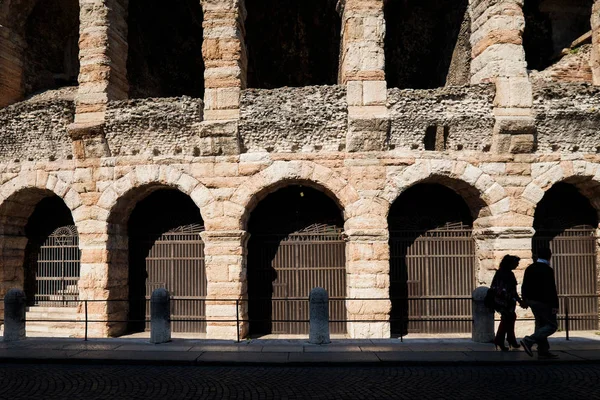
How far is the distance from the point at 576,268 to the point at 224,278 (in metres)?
7.75

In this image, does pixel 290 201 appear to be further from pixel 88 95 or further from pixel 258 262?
pixel 88 95

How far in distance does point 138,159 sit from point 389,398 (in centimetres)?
713

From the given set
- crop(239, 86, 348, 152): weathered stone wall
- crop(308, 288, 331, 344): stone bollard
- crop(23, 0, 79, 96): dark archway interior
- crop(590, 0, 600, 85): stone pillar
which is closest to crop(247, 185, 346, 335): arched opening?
crop(239, 86, 348, 152): weathered stone wall

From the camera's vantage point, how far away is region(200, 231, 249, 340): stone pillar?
8.95m

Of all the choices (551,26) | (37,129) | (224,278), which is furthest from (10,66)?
(551,26)

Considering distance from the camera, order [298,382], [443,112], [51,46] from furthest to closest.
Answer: [51,46]
[443,112]
[298,382]

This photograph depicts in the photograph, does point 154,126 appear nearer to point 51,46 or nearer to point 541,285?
point 51,46

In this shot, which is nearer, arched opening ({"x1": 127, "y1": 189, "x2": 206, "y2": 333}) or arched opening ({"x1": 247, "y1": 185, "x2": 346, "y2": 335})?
arched opening ({"x1": 247, "y1": 185, "x2": 346, "y2": 335})

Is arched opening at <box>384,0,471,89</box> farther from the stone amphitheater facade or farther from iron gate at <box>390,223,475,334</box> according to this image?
iron gate at <box>390,223,475,334</box>

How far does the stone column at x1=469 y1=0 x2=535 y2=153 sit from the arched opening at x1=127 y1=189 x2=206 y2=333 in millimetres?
6896

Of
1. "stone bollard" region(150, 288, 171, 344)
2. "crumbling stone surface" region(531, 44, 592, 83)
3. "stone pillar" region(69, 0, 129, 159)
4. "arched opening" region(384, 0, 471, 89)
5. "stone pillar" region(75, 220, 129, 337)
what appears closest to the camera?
"stone bollard" region(150, 288, 171, 344)

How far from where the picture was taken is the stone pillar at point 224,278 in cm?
895

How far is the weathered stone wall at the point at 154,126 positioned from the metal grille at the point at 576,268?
7.99 m

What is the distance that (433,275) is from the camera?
390 inches
